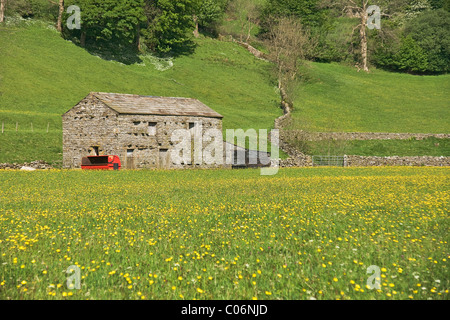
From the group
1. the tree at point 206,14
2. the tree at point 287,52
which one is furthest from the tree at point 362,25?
the tree at point 206,14

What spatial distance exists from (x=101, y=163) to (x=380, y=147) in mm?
35863

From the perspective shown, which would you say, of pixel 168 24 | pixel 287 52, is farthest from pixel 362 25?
pixel 168 24

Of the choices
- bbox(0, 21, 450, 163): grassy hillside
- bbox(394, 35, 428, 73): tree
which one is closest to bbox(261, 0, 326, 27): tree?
bbox(0, 21, 450, 163): grassy hillside

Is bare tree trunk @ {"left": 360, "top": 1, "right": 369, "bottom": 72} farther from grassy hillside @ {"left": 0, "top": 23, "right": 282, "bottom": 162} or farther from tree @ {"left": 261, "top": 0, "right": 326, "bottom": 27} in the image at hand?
grassy hillside @ {"left": 0, "top": 23, "right": 282, "bottom": 162}

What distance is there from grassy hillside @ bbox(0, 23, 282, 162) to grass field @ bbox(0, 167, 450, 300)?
110 ft

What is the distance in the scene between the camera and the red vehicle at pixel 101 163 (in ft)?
127

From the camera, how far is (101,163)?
38844mm

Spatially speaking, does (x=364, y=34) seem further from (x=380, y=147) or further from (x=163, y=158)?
(x=163, y=158)

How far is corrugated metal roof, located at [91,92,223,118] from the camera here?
41278 mm

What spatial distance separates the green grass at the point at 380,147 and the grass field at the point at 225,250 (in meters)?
37.7

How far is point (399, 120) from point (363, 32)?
3388cm

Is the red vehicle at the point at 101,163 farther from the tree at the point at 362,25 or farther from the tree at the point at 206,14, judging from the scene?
the tree at the point at 362,25

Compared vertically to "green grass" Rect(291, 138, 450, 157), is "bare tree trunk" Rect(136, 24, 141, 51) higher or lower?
higher
